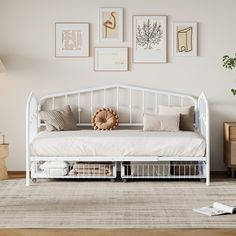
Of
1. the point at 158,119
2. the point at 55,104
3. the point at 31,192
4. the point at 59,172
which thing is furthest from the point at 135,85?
the point at 31,192

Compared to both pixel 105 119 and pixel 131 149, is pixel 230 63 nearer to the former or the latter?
pixel 131 149

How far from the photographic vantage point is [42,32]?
18.3 feet

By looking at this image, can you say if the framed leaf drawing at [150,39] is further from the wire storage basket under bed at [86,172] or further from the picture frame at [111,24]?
the wire storage basket under bed at [86,172]

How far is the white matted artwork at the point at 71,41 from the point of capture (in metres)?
5.57

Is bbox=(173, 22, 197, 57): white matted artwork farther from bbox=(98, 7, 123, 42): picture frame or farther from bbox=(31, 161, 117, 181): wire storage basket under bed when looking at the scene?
bbox=(31, 161, 117, 181): wire storage basket under bed

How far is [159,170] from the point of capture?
5.10 meters

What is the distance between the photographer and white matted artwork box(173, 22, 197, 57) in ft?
18.1

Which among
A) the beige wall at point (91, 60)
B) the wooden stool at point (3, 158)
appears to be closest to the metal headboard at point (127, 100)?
the beige wall at point (91, 60)

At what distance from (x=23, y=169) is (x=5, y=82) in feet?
3.21

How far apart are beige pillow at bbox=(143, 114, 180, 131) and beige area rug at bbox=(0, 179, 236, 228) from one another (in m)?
0.58

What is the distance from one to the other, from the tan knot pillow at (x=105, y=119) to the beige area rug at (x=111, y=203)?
0.65 metres

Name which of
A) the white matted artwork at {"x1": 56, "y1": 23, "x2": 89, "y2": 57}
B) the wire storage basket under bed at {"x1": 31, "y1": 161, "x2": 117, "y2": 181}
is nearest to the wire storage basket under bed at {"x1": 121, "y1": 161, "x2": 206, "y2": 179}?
the wire storage basket under bed at {"x1": 31, "y1": 161, "x2": 117, "y2": 181}

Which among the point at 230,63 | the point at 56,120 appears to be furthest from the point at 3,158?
the point at 230,63

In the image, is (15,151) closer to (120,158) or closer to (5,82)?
(5,82)
